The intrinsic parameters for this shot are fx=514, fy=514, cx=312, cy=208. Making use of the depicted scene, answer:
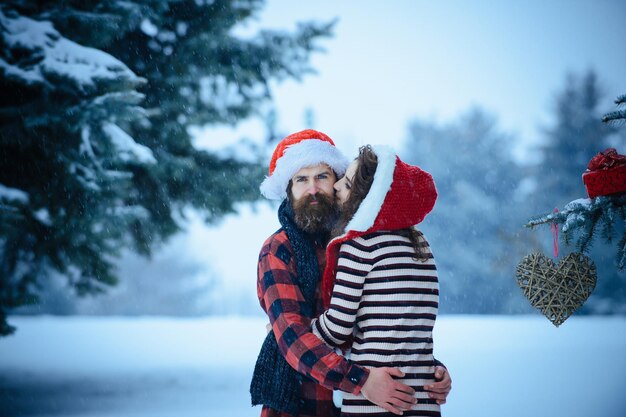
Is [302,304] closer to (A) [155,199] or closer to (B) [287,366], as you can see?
(B) [287,366]

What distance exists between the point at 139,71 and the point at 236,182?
1798 mm

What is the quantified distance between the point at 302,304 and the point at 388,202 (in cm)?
56

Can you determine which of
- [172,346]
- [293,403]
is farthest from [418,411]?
[172,346]

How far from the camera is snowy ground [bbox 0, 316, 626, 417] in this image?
14.5 ft

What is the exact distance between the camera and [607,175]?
6.07 feet

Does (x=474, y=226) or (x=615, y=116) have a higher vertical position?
(x=474, y=226)

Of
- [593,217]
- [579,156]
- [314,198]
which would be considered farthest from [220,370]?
[579,156]

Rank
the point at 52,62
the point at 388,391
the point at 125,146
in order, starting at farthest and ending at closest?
the point at 125,146 → the point at 52,62 → the point at 388,391

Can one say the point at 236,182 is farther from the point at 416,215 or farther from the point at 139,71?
the point at 416,215

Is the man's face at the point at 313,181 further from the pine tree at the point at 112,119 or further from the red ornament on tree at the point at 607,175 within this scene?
the pine tree at the point at 112,119

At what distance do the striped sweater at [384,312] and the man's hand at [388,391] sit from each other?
42 mm

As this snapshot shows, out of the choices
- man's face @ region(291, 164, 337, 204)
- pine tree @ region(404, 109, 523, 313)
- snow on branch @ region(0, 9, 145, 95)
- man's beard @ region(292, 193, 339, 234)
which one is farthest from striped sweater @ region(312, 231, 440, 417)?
pine tree @ region(404, 109, 523, 313)

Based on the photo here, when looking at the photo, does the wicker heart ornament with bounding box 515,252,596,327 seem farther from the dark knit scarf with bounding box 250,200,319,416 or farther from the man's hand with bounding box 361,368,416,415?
the dark knit scarf with bounding box 250,200,319,416

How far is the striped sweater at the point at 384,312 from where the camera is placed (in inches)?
71.8
